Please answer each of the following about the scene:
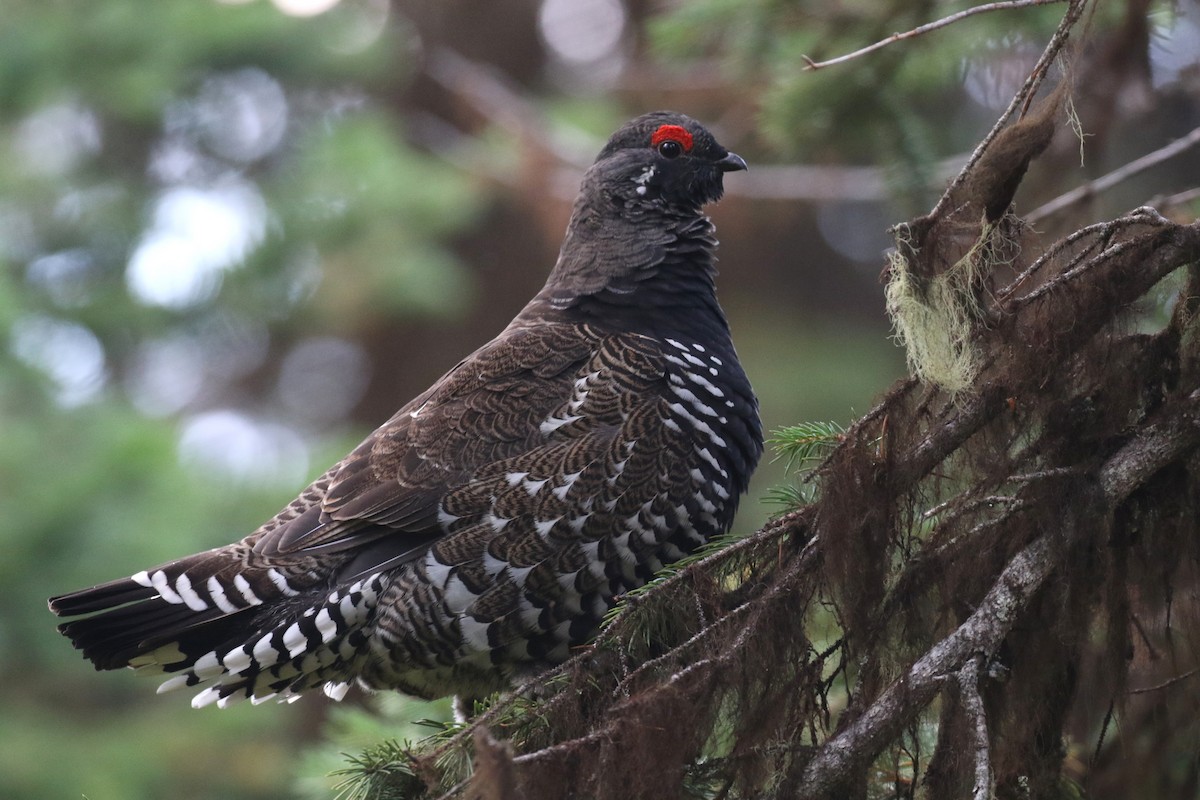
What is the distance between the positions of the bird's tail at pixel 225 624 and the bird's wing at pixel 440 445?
143mm

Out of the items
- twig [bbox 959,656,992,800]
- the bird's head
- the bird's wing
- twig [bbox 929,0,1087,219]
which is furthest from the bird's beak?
twig [bbox 959,656,992,800]

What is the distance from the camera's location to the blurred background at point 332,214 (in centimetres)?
482

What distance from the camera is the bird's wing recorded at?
369 centimetres

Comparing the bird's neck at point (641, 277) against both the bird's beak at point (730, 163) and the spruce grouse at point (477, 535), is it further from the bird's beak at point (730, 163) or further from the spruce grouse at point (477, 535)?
the bird's beak at point (730, 163)

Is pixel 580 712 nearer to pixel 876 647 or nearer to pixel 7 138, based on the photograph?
pixel 876 647

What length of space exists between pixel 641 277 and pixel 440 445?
0.94m

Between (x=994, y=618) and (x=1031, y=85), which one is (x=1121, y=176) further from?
(x=994, y=618)

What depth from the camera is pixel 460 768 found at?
273 cm

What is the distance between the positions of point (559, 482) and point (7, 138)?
882 centimetres

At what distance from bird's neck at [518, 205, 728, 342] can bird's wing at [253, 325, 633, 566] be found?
18 cm

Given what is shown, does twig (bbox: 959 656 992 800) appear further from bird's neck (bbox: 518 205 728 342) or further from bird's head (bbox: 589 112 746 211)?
bird's head (bbox: 589 112 746 211)

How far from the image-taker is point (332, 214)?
1033cm

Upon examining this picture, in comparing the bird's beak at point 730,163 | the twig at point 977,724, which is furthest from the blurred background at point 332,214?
the twig at point 977,724

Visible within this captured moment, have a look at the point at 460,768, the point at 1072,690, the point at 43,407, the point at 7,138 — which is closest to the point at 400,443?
the point at 460,768
